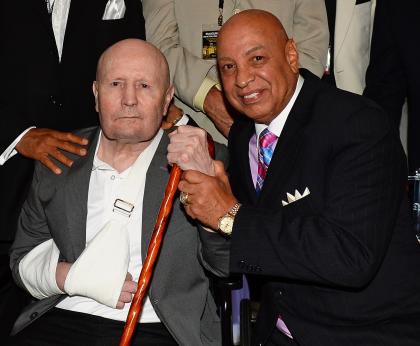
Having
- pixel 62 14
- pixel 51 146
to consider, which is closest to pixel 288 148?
pixel 51 146

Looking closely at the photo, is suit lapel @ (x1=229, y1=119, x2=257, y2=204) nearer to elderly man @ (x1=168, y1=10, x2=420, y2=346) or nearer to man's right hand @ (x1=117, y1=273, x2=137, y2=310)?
elderly man @ (x1=168, y1=10, x2=420, y2=346)

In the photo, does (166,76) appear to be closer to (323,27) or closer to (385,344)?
(323,27)

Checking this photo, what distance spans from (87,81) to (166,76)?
31.2 inches

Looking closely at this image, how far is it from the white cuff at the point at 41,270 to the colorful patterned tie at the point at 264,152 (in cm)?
107

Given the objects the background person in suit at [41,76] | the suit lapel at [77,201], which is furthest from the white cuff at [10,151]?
the suit lapel at [77,201]

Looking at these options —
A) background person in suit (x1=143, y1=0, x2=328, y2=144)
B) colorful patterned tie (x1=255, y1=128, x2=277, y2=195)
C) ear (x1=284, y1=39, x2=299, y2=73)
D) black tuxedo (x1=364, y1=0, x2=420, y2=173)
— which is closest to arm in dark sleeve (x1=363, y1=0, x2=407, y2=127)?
black tuxedo (x1=364, y1=0, x2=420, y2=173)

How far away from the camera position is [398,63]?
13.6ft

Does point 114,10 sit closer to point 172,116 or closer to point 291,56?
point 172,116

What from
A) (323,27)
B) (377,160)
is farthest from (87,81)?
(377,160)

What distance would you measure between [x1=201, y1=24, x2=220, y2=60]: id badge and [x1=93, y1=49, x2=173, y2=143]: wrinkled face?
0.83 meters

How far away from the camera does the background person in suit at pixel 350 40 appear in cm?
420

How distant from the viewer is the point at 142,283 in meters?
2.49

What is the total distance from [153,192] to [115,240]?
0.98 feet

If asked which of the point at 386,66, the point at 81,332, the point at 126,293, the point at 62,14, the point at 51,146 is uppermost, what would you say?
the point at 62,14
